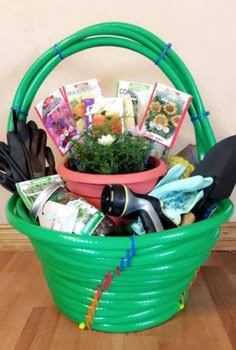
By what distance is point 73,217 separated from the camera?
1.69ft

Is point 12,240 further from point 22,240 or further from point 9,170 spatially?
point 9,170

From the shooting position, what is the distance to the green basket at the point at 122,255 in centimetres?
49

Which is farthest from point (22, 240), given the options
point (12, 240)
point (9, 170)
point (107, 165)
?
point (107, 165)

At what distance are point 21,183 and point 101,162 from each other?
0.44 ft

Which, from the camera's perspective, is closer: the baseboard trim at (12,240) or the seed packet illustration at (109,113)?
the seed packet illustration at (109,113)

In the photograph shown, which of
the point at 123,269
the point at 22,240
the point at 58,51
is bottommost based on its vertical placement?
the point at 22,240

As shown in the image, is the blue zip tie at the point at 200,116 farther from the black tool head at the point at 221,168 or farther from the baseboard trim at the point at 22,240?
the baseboard trim at the point at 22,240

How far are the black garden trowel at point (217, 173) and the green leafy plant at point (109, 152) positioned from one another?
0.09 m

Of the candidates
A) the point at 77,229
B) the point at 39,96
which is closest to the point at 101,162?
the point at 77,229

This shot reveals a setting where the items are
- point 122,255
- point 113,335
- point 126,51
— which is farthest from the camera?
point 126,51

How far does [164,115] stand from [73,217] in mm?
257

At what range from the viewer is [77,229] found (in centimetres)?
51

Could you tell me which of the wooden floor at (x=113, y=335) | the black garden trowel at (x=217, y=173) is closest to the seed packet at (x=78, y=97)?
the black garden trowel at (x=217, y=173)

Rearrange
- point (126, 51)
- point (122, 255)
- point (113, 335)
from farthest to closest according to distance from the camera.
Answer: point (126, 51), point (113, 335), point (122, 255)
